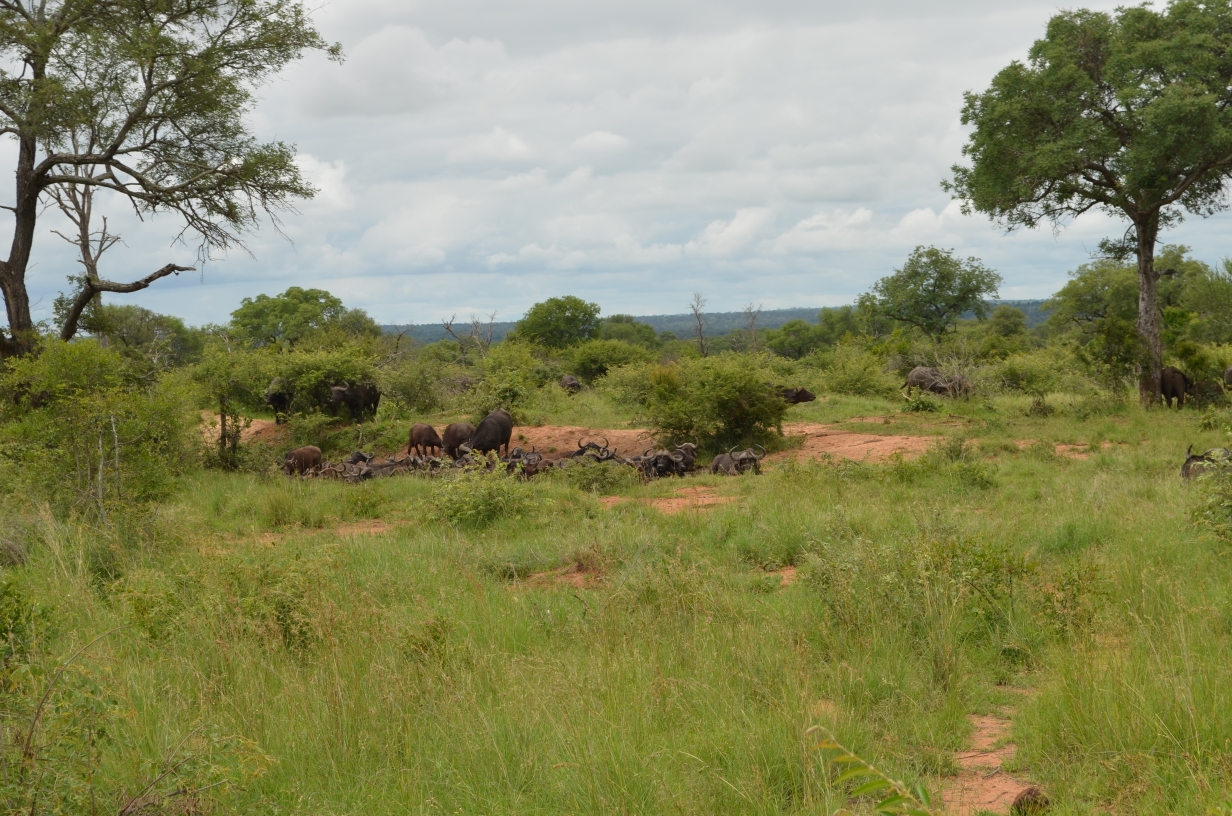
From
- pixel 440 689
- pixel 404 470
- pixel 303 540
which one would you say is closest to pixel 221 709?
pixel 440 689

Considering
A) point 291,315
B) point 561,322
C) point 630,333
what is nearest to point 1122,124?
point 561,322

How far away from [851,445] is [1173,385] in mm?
8656

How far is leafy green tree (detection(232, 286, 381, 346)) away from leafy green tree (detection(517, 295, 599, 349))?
9889 millimetres

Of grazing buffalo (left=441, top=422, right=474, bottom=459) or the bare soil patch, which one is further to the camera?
the bare soil patch

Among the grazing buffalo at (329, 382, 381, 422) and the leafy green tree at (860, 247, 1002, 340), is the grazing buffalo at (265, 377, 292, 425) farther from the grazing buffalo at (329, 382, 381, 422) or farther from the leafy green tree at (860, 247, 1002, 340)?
the leafy green tree at (860, 247, 1002, 340)

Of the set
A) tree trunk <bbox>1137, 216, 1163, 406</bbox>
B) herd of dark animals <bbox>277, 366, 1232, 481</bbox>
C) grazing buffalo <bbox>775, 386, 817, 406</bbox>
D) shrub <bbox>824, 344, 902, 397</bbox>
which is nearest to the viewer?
herd of dark animals <bbox>277, 366, 1232, 481</bbox>

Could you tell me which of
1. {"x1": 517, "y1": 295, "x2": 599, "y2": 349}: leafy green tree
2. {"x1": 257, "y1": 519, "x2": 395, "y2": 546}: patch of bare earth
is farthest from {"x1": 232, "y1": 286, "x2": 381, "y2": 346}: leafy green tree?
{"x1": 257, "y1": 519, "x2": 395, "y2": 546}: patch of bare earth

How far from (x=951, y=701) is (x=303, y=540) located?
7.53 meters

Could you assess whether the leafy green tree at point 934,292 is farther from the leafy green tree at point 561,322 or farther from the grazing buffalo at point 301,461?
the grazing buffalo at point 301,461

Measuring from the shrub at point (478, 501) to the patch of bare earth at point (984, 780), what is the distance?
773 centimetres

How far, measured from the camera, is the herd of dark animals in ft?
51.8

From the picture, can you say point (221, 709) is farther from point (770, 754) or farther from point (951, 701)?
point (951, 701)

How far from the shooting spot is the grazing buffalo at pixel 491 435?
18.3 metres

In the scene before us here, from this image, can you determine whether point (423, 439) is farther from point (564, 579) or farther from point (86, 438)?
point (564, 579)
